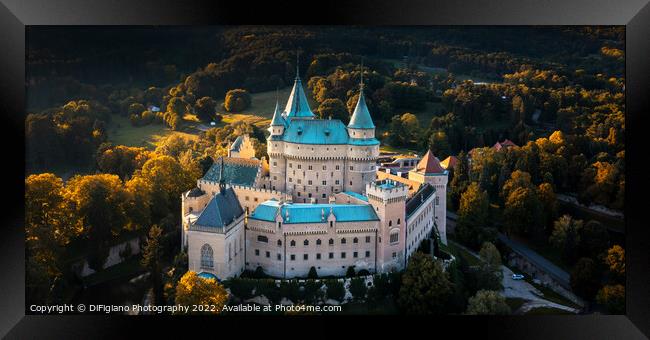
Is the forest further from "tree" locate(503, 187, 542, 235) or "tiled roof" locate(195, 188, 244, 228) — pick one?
"tiled roof" locate(195, 188, 244, 228)

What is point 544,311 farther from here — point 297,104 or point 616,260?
point 297,104

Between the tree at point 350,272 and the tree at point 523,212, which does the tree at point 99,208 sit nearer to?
the tree at point 350,272

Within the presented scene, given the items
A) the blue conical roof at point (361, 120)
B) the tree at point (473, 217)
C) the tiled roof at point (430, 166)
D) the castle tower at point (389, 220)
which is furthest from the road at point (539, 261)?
the blue conical roof at point (361, 120)

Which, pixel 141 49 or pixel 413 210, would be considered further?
pixel 413 210

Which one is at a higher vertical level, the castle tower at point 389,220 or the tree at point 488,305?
the castle tower at point 389,220
